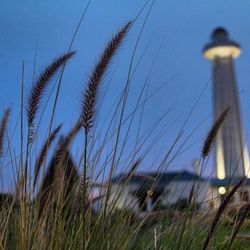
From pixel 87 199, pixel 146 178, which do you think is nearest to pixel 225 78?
pixel 146 178

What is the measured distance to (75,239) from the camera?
1.34 meters

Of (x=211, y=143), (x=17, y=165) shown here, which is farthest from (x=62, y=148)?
(x=211, y=143)

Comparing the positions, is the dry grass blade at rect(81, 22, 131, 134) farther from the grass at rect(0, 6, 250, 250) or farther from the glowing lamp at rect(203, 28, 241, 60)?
the glowing lamp at rect(203, 28, 241, 60)

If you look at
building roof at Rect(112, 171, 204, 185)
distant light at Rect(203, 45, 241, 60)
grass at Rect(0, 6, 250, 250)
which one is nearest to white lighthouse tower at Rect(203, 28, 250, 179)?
distant light at Rect(203, 45, 241, 60)

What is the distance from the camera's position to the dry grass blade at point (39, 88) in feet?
4.42

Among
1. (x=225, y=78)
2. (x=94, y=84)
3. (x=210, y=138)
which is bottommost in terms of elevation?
(x=210, y=138)

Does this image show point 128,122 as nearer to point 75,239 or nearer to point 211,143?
point 211,143

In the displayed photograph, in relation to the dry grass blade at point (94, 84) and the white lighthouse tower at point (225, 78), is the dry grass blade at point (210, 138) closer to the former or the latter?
the dry grass blade at point (94, 84)

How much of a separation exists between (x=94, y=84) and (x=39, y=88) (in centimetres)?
18

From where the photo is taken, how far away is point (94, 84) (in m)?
1.27

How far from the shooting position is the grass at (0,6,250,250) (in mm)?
1280

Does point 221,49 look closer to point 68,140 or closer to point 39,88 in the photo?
point 68,140

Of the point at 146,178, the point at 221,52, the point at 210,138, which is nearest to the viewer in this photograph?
the point at 210,138

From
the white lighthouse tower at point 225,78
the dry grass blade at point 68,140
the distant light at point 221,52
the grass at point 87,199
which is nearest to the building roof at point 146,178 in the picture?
the grass at point 87,199
